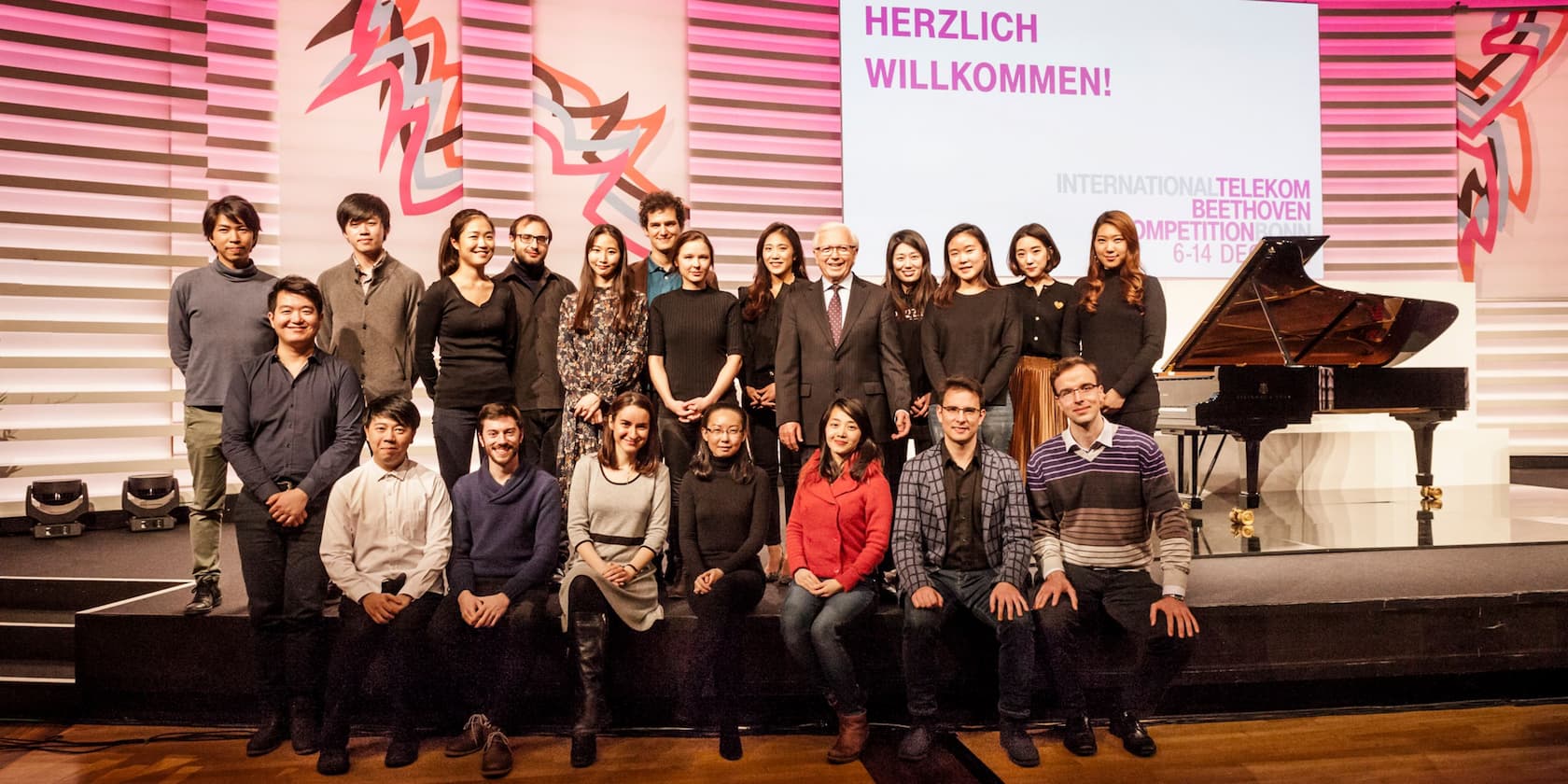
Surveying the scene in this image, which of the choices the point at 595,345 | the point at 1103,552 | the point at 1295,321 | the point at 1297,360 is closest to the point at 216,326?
the point at 595,345

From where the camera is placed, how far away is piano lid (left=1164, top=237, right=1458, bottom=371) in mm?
4062

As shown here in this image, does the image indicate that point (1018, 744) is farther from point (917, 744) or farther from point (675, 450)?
point (675, 450)

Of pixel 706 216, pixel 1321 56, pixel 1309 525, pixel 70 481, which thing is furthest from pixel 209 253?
pixel 1321 56

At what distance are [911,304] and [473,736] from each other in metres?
2.02

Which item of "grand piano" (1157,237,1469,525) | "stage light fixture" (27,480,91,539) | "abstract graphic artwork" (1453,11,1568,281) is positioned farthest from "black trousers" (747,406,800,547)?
"abstract graphic artwork" (1453,11,1568,281)

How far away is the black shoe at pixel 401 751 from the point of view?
251cm

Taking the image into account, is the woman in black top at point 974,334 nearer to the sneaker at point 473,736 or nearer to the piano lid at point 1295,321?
the piano lid at point 1295,321

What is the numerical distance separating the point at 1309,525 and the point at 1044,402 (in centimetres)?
182

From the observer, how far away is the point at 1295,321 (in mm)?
4340

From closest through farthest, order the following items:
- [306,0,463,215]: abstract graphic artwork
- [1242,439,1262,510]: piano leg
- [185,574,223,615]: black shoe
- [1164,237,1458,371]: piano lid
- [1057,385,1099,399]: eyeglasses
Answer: [1057,385,1099,399]: eyeglasses, [185,574,223,615]: black shoe, [1164,237,1458,371]: piano lid, [1242,439,1262,510]: piano leg, [306,0,463,215]: abstract graphic artwork

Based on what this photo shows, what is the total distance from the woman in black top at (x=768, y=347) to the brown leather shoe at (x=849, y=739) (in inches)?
27.2

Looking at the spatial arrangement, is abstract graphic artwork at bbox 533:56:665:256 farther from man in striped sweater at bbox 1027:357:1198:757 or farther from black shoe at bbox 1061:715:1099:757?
black shoe at bbox 1061:715:1099:757

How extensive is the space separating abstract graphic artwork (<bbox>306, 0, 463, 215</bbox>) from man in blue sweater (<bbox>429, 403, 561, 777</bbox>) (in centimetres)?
334

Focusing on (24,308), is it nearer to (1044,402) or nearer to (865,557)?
(865,557)
